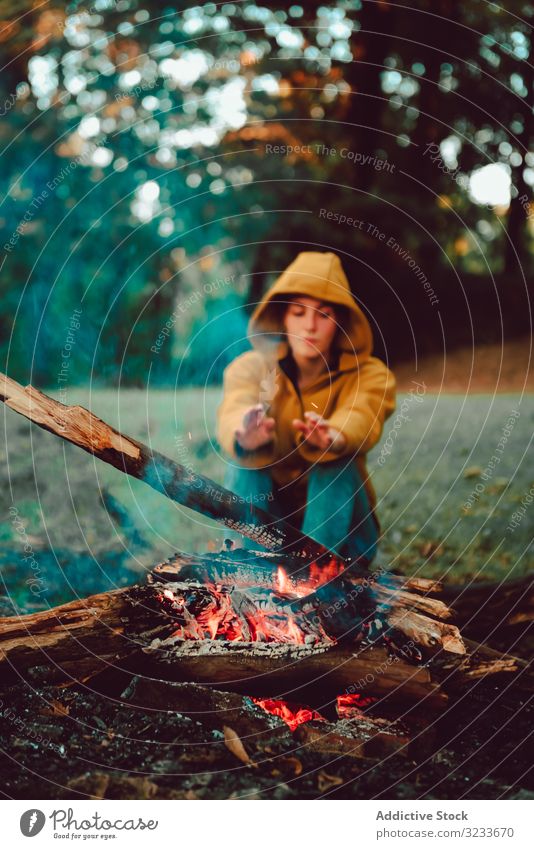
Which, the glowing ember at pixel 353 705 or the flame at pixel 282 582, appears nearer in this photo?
the glowing ember at pixel 353 705

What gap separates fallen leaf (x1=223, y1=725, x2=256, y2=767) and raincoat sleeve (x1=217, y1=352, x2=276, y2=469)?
983 millimetres

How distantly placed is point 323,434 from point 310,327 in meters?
0.44

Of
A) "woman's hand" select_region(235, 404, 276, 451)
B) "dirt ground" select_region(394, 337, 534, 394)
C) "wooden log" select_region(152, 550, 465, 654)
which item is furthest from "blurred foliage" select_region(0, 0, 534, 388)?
"wooden log" select_region(152, 550, 465, 654)

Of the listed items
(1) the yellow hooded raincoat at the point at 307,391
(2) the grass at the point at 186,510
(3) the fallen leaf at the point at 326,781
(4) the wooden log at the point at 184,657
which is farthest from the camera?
(2) the grass at the point at 186,510

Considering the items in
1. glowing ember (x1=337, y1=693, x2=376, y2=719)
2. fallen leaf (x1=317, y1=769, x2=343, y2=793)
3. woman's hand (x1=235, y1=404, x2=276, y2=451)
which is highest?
woman's hand (x1=235, y1=404, x2=276, y2=451)

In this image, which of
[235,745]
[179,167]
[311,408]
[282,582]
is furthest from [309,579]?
[179,167]

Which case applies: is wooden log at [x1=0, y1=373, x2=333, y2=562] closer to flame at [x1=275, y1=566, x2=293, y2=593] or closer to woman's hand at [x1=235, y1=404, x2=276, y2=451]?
flame at [x1=275, y1=566, x2=293, y2=593]

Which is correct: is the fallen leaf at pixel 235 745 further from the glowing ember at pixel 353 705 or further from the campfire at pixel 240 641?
the glowing ember at pixel 353 705

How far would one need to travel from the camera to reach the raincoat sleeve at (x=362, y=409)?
9.07 feet

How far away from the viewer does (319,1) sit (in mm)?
3756

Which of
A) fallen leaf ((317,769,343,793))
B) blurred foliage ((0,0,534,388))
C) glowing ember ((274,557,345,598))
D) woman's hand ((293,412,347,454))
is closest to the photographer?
fallen leaf ((317,769,343,793))

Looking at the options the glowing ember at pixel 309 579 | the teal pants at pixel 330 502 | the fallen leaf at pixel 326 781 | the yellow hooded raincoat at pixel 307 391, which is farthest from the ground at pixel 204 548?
the yellow hooded raincoat at pixel 307 391

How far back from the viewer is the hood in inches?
110

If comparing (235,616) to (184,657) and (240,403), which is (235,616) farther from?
(240,403)
